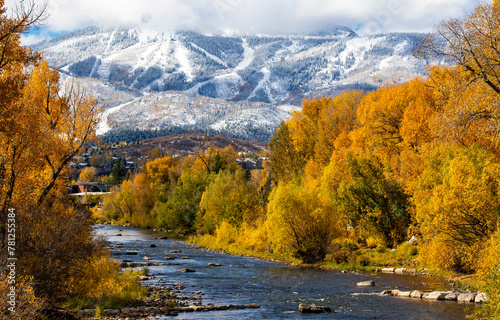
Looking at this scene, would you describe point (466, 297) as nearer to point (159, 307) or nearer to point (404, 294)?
point (404, 294)

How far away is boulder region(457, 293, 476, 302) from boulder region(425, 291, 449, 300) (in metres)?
0.98

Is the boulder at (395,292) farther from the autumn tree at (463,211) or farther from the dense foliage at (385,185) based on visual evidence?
the dense foliage at (385,185)

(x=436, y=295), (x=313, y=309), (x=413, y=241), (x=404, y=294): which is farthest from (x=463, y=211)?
(x=413, y=241)

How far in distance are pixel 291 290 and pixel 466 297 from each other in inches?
440

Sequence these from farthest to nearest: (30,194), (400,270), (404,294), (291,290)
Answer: (400,270) < (291,290) < (404,294) < (30,194)

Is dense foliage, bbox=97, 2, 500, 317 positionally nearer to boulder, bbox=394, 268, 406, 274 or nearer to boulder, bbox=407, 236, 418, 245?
boulder, bbox=407, 236, 418, 245

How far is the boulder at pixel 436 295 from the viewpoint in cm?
2777

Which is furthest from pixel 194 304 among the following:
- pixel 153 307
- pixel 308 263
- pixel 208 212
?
pixel 208 212

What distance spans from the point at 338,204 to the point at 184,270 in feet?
61.5

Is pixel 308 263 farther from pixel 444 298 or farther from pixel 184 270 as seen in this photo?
pixel 444 298

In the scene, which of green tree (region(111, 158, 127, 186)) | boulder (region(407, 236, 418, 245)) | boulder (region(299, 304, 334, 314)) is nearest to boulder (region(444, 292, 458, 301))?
boulder (region(299, 304, 334, 314))

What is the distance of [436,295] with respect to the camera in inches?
1105

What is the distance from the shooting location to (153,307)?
985 inches

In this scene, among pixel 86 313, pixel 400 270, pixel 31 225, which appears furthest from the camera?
pixel 400 270
